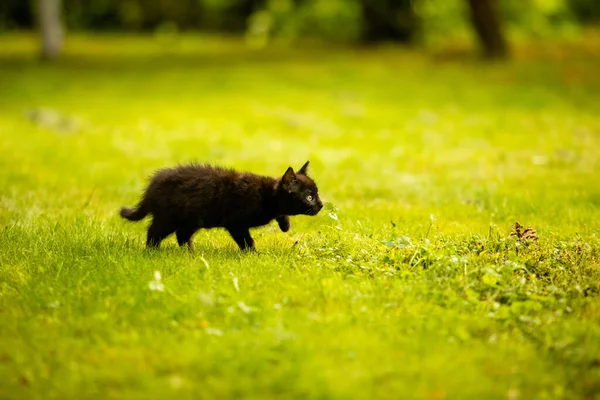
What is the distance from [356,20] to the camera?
118ft

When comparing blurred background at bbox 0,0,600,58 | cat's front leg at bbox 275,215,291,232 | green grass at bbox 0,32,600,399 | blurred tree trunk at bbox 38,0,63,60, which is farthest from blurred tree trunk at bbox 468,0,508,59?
cat's front leg at bbox 275,215,291,232

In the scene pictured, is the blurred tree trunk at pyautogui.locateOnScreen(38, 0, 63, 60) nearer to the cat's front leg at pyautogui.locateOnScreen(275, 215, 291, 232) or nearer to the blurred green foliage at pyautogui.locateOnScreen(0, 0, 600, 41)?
the blurred green foliage at pyautogui.locateOnScreen(0, 0, 600, 41)

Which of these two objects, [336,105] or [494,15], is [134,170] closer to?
[336,105]

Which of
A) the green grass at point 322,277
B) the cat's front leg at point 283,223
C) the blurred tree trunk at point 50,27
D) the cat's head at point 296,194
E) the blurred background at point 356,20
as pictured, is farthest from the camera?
the blurred background at point 356,20

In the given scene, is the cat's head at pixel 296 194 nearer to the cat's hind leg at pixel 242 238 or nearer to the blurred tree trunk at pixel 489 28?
the cat's hind leg at pixel 242 238

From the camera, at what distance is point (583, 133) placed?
1698 centimetres

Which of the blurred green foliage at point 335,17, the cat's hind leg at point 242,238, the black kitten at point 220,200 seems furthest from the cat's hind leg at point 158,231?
the blurred green foliage at point 335,17

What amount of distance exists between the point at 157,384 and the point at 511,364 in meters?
2.30

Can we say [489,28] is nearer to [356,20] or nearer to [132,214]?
[356,20]

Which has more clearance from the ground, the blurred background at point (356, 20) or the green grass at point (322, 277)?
the green grass at point (322, 277)

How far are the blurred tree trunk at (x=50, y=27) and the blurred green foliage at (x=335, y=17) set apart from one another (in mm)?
9901

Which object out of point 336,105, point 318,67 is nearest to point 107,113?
point 336,105

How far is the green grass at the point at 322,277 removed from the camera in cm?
467

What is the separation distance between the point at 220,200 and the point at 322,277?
1327 mm
